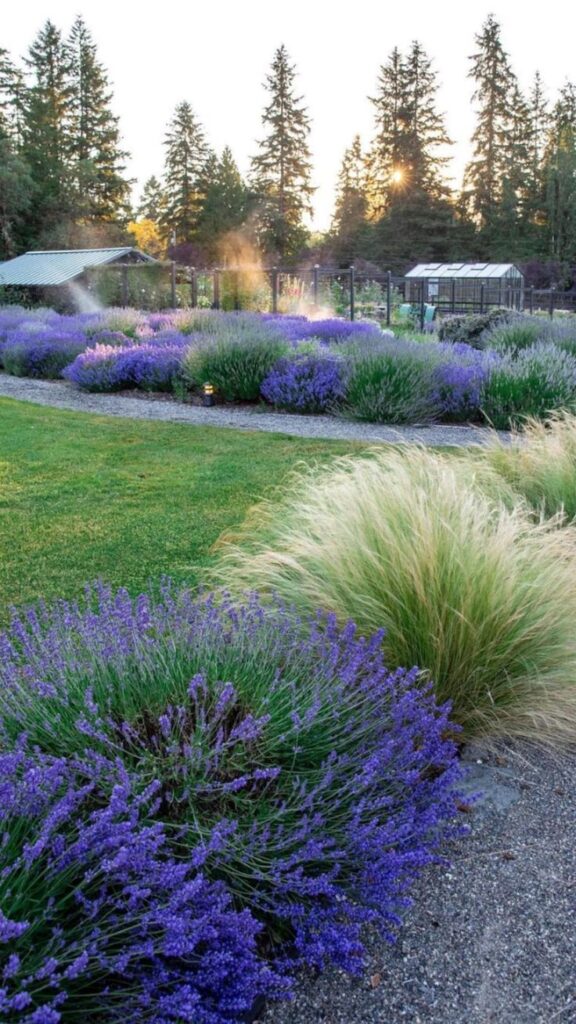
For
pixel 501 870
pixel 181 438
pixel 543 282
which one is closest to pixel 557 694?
pixel 501 870

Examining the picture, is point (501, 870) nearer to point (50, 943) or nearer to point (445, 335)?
point (50, 943)

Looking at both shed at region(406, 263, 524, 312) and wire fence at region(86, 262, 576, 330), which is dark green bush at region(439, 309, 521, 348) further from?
shed at region(406, 263, 524, 312)

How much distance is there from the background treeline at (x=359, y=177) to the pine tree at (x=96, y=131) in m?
0.09

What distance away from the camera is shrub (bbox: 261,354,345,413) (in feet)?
30.8

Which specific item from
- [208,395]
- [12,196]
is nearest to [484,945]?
[208,395]

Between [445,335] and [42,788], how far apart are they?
14.2 meters

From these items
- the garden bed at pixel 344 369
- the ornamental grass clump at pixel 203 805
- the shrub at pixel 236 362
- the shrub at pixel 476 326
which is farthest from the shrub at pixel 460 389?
the ornamental grass clump at pixel 203 805

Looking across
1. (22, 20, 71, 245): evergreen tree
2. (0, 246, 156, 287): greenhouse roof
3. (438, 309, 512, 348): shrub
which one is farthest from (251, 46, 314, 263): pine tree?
(438, 309, 512, 348): shrub

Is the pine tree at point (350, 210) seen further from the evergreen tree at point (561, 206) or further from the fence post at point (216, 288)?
the fence post at point (216, 288)

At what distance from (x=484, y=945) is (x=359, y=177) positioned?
6848 cm

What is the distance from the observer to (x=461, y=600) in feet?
8.80

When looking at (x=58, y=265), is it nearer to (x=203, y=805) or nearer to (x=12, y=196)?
(x=12, y=196)

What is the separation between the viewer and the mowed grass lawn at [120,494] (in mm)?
4164

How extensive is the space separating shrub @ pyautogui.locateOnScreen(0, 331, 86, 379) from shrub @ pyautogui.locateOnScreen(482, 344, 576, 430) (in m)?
7.25
